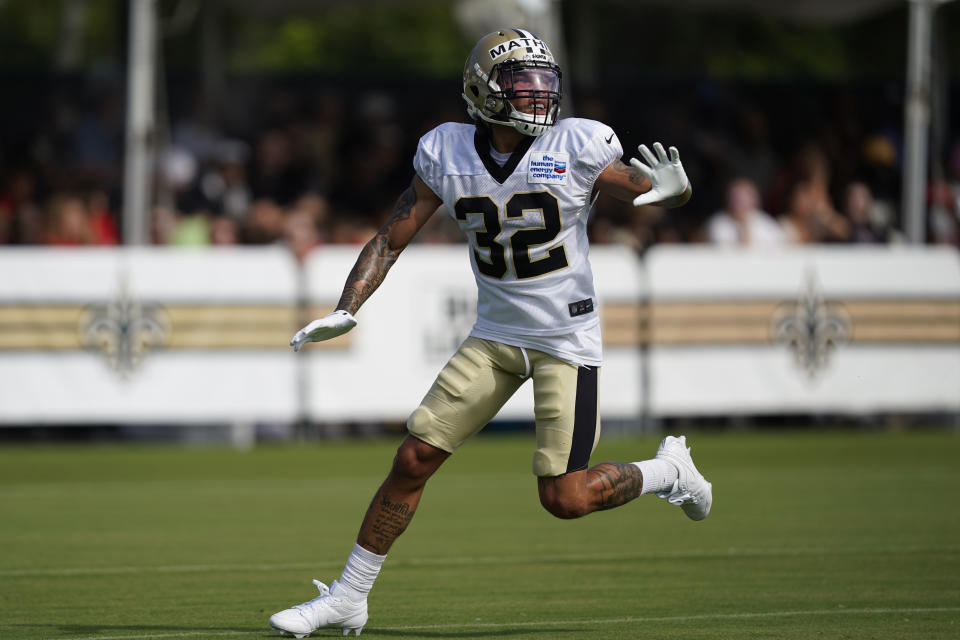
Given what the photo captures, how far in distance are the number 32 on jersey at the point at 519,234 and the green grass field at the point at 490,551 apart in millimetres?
1398

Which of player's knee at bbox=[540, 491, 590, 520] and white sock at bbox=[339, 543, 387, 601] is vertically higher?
player's knee at bbox=[540, 491, 590, 520]

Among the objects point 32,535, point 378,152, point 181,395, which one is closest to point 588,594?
point 32,535

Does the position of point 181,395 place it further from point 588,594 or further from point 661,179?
point 661,179

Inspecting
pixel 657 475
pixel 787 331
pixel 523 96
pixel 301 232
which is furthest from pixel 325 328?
pixel 301 232

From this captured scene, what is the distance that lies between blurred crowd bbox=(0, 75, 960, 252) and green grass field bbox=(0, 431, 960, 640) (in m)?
3.61

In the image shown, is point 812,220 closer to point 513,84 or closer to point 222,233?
point 222,233

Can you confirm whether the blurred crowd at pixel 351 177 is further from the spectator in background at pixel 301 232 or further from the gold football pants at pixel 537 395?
the gold football pants at pixel 537 395

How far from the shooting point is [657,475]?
21.5 feet

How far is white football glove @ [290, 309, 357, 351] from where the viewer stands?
584cm

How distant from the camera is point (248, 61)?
52.5 metres

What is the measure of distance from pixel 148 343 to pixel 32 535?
5.15 m

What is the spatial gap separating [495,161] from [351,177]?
1293cm

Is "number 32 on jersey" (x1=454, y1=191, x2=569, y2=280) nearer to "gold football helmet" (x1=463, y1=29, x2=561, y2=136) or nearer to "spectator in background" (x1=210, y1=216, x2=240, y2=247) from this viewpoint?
"gold football helmet" (x1=463, y1=29, x2=561, y2=136)

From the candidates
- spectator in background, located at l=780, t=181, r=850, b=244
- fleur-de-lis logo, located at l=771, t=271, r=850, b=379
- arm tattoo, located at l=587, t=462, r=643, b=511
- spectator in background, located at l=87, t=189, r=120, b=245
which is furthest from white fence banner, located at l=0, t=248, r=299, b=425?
arm tattoo, located at l=587, t=462, r=643, b=511
